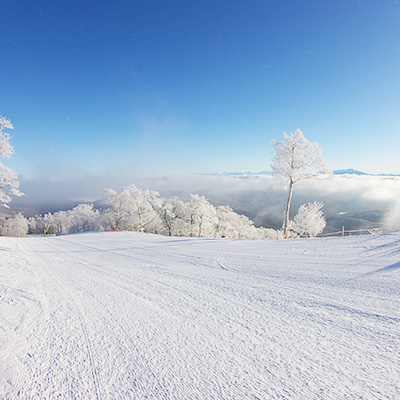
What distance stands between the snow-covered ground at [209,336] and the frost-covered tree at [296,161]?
1325 centimetres

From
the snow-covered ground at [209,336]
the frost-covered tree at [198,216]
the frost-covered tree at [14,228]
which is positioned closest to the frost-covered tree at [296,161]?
the snow-covered ground at [209,336]

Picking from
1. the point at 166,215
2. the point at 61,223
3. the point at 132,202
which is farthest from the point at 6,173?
the point at 61,223

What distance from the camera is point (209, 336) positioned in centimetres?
201

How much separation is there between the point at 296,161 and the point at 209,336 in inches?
658

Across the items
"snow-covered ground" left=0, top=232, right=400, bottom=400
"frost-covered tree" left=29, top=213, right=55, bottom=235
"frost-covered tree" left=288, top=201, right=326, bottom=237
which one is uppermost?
"snow-covered ground" left=0, top=232, right=400, bottom=400

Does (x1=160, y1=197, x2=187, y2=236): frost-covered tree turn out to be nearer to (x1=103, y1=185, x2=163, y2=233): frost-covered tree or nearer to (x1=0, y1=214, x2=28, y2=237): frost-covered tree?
(x1=103, y1=185, x2=163, y2=233): frost-covered tree

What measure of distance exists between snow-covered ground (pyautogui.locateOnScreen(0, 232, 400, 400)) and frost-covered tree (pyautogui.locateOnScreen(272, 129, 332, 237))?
13.3 meters

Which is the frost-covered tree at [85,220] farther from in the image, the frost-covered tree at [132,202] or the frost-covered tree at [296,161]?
the frost-covered tree at [296,161]

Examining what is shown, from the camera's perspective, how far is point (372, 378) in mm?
1385

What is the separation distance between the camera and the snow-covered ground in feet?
4.57

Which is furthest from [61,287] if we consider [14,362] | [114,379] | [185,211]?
[185,211]

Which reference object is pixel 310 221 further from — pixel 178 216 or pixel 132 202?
pixel 132 202

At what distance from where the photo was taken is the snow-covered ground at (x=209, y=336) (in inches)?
54.9

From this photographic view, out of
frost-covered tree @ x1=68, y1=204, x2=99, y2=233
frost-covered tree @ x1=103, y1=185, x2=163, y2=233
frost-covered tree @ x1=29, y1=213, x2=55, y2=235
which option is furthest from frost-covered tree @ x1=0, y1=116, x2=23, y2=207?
frost-covered tree @ x1=29, y1=213, x2=55, y2=235
